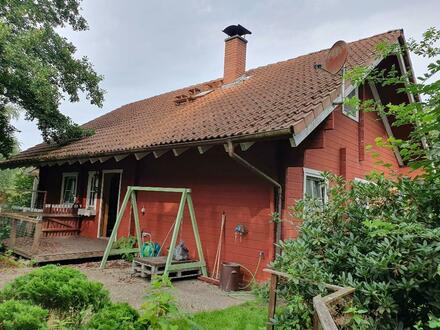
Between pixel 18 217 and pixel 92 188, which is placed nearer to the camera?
pixel 18 217

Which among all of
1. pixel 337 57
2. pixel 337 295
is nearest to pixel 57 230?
pixel 337 57

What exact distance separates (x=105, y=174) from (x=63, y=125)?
94.5 inches

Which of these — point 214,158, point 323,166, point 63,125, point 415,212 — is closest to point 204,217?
point 214,158

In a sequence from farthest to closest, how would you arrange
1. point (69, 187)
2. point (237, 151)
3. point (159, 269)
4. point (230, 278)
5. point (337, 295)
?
point (69, 187) → point (237, 151) → point (159, 269) → point (230, 278) → point (337, 295)

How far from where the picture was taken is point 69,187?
Result: 11625 mm

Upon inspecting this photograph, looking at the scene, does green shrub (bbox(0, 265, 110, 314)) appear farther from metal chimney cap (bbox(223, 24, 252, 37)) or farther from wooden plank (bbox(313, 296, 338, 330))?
metal chimney cap (bbox(223, 24, 252, 37))

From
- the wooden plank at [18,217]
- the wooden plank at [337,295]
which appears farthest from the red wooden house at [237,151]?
the wooden plank at [18,217]

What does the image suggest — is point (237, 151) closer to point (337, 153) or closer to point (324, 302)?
point (337, 153)

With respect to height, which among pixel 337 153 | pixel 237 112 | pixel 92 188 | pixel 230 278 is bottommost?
pixel 230 278

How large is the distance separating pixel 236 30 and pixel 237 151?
620cm

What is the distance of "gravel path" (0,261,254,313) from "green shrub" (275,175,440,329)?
2270 mm

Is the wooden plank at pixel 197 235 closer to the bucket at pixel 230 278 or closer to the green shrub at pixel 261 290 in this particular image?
the bucket at pixel 230 278

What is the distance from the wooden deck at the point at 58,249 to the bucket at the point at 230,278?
352cm

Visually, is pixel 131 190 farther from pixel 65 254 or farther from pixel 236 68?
pixel 236 68
